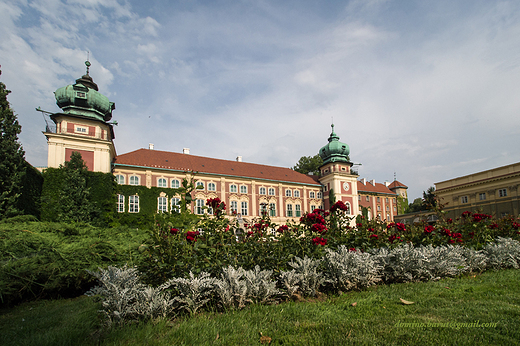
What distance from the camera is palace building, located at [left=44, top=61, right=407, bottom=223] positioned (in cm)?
2677

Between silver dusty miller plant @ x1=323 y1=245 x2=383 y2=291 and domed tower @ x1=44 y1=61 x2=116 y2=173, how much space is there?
91.9 feet

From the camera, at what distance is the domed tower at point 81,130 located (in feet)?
83.7

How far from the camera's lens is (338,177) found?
44.0m

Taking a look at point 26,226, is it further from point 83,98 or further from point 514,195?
point 514,195

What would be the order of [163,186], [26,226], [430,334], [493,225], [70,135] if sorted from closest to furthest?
[430,334], [26,226], [493,225], [70,135], [163,186]

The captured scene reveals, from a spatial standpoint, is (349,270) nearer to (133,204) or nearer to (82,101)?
(133,204)

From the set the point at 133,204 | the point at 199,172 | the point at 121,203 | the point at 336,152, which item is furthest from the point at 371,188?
the point at 121,203

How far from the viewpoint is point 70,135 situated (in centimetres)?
2595

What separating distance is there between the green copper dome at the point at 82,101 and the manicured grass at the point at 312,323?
2845 cm

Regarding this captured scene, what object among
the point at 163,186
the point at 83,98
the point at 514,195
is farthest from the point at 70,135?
the point at 514,195

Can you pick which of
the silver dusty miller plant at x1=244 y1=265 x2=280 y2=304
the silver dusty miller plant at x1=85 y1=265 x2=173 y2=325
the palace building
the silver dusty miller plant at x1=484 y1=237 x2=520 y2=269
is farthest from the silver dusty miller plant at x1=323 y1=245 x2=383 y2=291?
the palace building

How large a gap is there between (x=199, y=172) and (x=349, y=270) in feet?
93.9

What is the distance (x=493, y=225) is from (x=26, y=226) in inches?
542

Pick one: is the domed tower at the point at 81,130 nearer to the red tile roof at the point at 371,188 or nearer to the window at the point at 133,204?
the window at the point at 133,204
